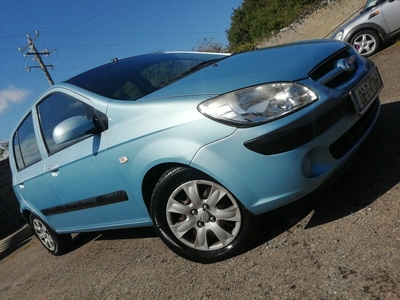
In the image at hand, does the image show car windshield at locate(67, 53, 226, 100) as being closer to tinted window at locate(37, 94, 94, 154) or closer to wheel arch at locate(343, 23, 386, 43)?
tinted window at locate(37, 94, 94, 154)

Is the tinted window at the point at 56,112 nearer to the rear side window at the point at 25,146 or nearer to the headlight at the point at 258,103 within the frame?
the rear side window at the point at 25,146

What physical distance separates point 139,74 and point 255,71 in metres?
1.15

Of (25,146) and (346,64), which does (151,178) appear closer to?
(346,64)

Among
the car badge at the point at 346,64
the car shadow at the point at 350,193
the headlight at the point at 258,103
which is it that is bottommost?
the car shadow at the point at 350,193

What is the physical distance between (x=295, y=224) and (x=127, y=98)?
55.2 inches

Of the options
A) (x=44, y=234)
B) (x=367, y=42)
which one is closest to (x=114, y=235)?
(x=44, y=234)

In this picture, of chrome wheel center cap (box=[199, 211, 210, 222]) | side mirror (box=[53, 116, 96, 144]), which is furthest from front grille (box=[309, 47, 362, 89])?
side mirror (box=[53, 116, 96, 144])

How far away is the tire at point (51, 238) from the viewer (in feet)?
12.2

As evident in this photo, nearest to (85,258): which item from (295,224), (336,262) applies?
(295,224)

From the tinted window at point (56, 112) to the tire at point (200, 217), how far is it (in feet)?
2.78

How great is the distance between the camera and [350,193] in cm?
231

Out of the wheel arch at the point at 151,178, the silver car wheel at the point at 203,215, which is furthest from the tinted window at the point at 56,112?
the silver car wheel at the point at 203,215

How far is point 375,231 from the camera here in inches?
73.4

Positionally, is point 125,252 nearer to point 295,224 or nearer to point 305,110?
point 295,224
